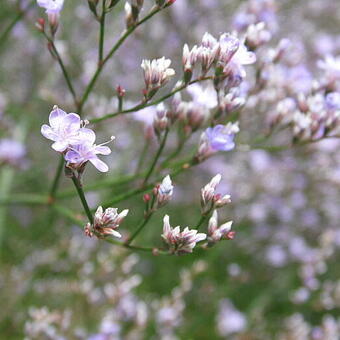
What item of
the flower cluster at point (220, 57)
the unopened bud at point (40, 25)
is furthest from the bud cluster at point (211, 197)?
the unopened bud at point (40, 25)

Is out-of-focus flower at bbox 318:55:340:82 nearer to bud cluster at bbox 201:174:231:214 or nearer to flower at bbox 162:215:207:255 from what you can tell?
bud cluster at bbox 201:174:231:214

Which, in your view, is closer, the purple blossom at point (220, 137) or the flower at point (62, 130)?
the flower at point (62, 130)

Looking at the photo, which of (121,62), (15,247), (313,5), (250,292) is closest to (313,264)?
(250,292)

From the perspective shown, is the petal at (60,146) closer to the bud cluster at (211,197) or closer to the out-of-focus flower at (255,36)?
the bud cluster at (211,197)

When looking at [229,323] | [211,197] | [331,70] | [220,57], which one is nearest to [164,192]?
[211,197]

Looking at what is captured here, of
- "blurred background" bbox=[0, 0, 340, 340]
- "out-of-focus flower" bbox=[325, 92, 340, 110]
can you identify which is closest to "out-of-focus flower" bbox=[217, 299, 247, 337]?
"blurred background" bbox=[0, 0, 340, 340]

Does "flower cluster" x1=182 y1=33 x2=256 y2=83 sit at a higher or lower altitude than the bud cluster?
higher

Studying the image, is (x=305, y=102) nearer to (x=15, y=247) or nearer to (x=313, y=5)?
(x=15, y=247)
